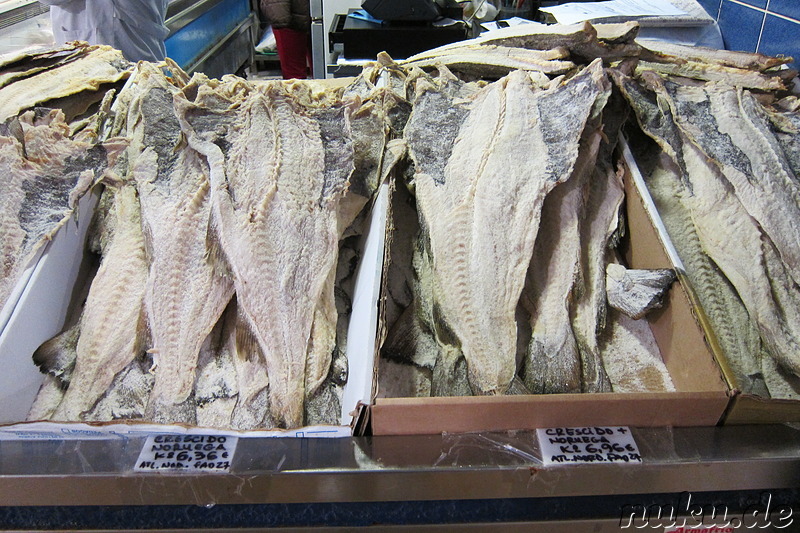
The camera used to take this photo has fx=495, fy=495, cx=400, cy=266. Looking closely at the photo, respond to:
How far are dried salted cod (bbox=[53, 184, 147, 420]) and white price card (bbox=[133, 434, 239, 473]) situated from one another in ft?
1.14

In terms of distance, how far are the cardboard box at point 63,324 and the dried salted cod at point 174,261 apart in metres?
0.22

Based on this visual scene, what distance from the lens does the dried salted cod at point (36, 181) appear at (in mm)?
1419

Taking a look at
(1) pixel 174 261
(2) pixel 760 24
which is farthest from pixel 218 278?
(2) pixel 760 24

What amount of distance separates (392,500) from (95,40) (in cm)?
388

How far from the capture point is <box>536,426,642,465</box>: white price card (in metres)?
1.07

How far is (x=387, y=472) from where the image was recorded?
1053mm

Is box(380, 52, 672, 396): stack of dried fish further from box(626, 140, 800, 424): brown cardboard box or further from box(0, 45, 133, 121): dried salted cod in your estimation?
box(0, 45, 133, 121): dried salted cod

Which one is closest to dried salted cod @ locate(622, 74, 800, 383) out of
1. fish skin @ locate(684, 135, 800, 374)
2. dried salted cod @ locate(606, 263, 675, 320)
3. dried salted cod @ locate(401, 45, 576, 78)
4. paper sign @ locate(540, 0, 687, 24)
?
fish skin @ locate(684, 135, 800, 374)

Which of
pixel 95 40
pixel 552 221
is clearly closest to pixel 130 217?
pixel 552 221

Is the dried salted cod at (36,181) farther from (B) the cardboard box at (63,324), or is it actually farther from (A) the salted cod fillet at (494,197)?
(A) the salted cod fillet at (494,197)

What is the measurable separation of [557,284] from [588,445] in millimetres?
525

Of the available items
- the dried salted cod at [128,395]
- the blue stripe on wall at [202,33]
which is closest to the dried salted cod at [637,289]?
the dried salted cod at [128,395]

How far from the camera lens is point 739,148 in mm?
1629

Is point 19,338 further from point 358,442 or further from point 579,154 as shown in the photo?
point 579,154
